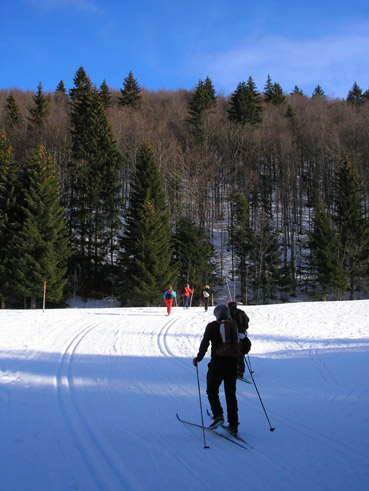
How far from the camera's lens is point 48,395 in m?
5.76

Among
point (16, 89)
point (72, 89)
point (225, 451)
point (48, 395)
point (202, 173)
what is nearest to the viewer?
point (225, 451)

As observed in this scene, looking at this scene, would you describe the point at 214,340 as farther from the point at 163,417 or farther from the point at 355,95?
the point at 355,95

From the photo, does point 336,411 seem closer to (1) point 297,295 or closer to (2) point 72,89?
(1) point 297,295

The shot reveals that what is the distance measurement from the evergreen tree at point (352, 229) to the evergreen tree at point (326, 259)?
4.40ft

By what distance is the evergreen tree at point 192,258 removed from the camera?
32344 millimetres

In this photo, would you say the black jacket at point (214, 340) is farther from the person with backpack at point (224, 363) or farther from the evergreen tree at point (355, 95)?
the evergreen tree at point (355, 95)

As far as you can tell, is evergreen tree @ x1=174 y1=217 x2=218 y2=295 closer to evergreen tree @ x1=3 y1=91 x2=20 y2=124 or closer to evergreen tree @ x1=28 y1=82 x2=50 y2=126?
evergreen tree @ x1=28 y1=82 x2=50 y2=126

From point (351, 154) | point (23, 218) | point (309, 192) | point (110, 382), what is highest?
point (351, 154)

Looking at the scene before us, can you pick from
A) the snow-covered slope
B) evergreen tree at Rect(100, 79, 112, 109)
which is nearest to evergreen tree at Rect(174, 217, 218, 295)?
the snow-covered slope

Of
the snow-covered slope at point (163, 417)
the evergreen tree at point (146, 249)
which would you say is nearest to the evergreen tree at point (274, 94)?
the evergreen tree at point (146, 249)

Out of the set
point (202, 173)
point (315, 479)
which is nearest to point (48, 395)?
point (315, 479)

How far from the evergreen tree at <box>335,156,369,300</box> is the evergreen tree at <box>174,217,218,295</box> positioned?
13203 mm

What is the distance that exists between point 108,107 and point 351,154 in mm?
33726

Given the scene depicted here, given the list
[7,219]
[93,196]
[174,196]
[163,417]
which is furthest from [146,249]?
[163,417]
